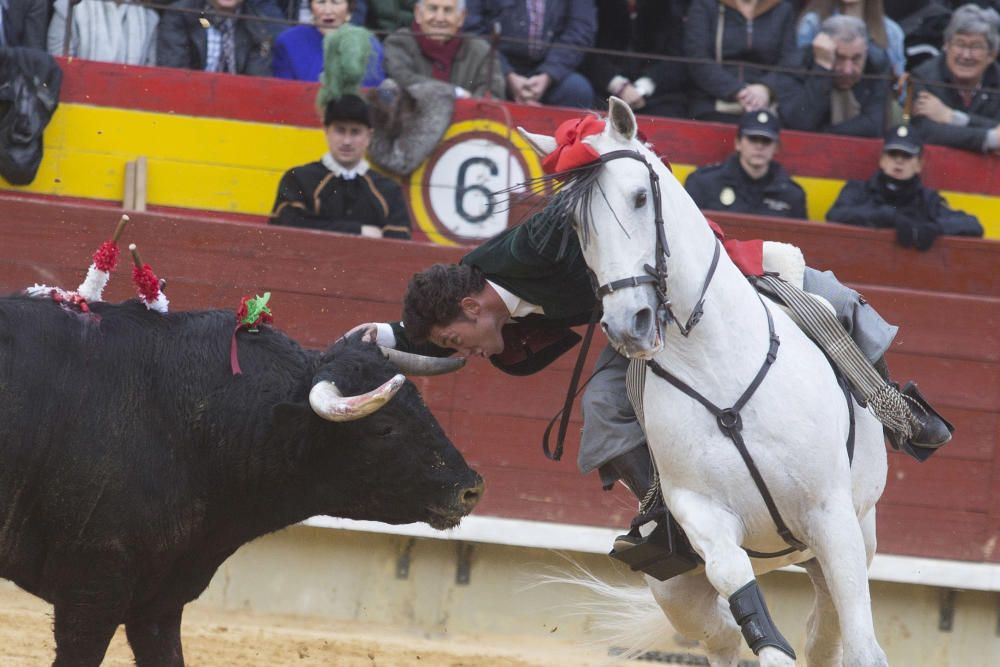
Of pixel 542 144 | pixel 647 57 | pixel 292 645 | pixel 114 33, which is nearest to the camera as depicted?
pixel 542 144

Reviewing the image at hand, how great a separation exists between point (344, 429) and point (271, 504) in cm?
35

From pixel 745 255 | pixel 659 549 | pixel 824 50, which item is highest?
pixel 824 50

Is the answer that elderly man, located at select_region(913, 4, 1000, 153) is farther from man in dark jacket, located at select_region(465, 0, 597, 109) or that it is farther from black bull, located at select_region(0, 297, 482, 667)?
black bull, located at select_region(0, 297, 482, 667)

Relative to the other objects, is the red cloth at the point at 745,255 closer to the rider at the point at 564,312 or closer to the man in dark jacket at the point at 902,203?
the rider at the point at 564,312

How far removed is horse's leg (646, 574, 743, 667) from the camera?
527 centimetres

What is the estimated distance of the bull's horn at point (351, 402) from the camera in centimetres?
492

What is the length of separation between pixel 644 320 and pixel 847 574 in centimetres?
95

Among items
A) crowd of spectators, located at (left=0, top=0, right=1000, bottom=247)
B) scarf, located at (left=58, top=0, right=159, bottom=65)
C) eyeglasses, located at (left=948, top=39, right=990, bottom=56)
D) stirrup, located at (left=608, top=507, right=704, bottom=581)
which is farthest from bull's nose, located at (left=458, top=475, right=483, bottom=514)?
eyeglasses, located at (left=948, top=39, right=990, bottom=56)

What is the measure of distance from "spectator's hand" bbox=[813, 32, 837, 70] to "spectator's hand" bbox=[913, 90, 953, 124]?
1.51ft

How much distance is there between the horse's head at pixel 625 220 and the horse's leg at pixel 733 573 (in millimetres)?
579

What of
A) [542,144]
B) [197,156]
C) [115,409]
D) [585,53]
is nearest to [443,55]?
[585,53]

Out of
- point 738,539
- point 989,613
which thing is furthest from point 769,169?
point 738,539

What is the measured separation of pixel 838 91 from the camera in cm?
835

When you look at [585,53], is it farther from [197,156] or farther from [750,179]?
[197,156]
